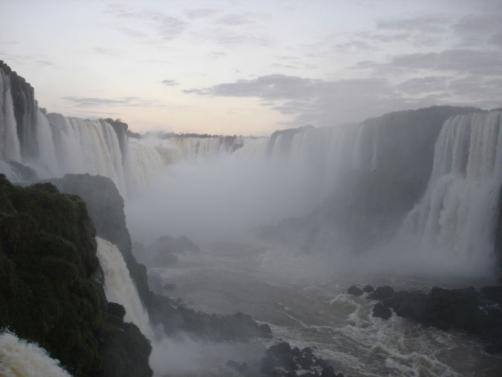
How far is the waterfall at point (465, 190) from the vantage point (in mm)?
29609

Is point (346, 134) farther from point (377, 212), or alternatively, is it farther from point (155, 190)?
point (155, 190)

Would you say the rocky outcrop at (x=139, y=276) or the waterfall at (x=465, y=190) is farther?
the waterfall at (x=465, y=190)

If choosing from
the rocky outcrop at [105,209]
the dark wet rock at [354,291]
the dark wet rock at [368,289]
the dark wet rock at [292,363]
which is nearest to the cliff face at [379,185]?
the dark wet rock at [368,289]

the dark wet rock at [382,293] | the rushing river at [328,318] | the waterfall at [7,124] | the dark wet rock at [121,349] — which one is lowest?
the rushing river at [328,318]

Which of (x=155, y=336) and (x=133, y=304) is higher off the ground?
(x=133, y=304)

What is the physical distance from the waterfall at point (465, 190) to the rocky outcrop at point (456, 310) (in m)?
5.94

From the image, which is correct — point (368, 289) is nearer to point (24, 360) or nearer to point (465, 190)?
point (465, 190)

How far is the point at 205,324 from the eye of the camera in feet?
67.6

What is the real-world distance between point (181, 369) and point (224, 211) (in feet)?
126

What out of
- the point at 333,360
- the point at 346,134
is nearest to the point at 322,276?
the point at 333,360

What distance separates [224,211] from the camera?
5541 centimetres

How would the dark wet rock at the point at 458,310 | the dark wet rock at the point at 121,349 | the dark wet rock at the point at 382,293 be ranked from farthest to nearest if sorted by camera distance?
the dark wet rock at the point at 382,293 → the dark wet rock at the point at 458,310 → the dark wet rock at the point at 121,349

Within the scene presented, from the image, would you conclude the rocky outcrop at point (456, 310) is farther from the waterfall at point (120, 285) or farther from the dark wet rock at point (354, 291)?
the waterfall at point (120, 285)

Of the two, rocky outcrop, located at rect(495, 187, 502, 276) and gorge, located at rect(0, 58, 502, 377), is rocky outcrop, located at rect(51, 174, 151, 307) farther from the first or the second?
rocky outcrop, located at rect(495, 187, 502, 276)
